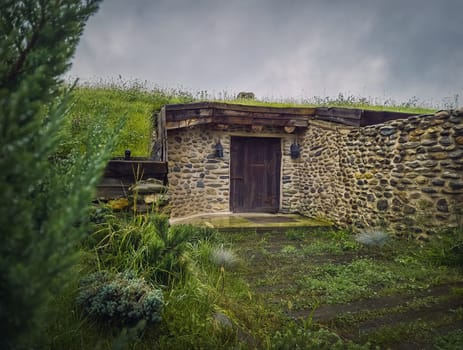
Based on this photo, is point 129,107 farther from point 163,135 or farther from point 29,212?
point 29,212

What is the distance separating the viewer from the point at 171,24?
7.13 m

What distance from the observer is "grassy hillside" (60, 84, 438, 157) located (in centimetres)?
784

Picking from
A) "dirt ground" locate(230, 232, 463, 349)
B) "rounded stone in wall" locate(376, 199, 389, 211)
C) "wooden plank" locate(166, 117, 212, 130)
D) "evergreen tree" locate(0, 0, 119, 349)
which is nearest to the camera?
"evergreen tree" locate(0, 0, 119, 349)

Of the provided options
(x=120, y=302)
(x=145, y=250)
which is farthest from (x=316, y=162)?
(x=120, y=302)

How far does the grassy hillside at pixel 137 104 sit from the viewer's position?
25.7 feet

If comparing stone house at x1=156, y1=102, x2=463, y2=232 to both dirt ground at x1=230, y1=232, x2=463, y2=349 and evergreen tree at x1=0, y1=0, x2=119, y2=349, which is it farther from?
evergreen tree at x1=0, y1=0, x2=119, y2=349

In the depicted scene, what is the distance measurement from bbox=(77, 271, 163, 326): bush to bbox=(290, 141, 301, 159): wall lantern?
6.70 m

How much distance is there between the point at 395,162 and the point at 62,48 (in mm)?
5556

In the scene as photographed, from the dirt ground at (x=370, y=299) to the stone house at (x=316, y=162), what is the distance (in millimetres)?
1093

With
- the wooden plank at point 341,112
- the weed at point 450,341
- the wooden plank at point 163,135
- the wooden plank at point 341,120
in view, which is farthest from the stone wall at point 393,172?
the wooden plank at point 163,135

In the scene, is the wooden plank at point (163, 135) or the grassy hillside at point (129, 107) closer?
the wooden plank at point (163, 135)

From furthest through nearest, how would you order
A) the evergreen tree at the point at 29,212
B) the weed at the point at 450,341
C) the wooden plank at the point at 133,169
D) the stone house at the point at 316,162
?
the stone house at the point at 316,162 → the wooden plank at the point at 133,169 → the weed at the point at 450,341 → the evergreen tree at the point at 29,212

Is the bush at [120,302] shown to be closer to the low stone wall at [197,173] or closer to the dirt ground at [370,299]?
the dirt ground at [370,299]

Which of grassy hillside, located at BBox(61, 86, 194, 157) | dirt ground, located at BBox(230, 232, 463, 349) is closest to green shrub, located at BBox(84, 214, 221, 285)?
dirt ground, located at BBox(230, 232, 463, 349)
